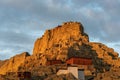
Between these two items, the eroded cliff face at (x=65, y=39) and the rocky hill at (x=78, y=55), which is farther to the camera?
the eroded cliff face at (x=65, y=39)

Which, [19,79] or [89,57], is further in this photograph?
[89,57]

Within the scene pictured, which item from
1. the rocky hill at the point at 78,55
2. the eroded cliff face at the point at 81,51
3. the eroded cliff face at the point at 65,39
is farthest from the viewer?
the eroded cliff face at the point at 65,39

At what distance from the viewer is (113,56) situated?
157375 mm

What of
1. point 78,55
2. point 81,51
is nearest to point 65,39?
point 81,51

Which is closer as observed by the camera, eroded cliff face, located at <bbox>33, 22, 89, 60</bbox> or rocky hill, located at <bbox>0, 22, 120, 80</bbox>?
rocky hill, located at <bbox>0, 22, 120, 80</bbox>

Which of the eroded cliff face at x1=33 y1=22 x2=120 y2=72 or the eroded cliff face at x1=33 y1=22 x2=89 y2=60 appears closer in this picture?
the eroded cliff face at x1=33 y1=22 x2=120 y2=72

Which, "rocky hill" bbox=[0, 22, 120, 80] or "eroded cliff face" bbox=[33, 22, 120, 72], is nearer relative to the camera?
"rocky hill" bbox=[0, 22, 120, 80]

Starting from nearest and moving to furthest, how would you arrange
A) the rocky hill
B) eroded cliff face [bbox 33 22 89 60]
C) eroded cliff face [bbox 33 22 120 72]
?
the rocky hill, eroded cliff face [bbox 33 22 120 72], eroded cliff face [bbox 33 22 89 60]

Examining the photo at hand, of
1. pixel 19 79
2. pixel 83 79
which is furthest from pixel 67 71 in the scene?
pixel 19 79

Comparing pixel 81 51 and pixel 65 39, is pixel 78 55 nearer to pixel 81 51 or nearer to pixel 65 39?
pixel 81 51

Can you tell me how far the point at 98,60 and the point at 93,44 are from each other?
17.7 metres

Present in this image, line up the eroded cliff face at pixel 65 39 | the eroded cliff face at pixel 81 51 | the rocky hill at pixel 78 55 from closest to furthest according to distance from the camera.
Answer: the rocky hill at pixel 78 55 < the eroded cliff face at pixel 81 51 < the eroded cliff face at pixel 65 39

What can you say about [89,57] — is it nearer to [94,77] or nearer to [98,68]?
[98,68]

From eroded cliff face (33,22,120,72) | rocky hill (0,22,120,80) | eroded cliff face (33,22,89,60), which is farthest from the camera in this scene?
eroded cliff face (33,22,89,60)
